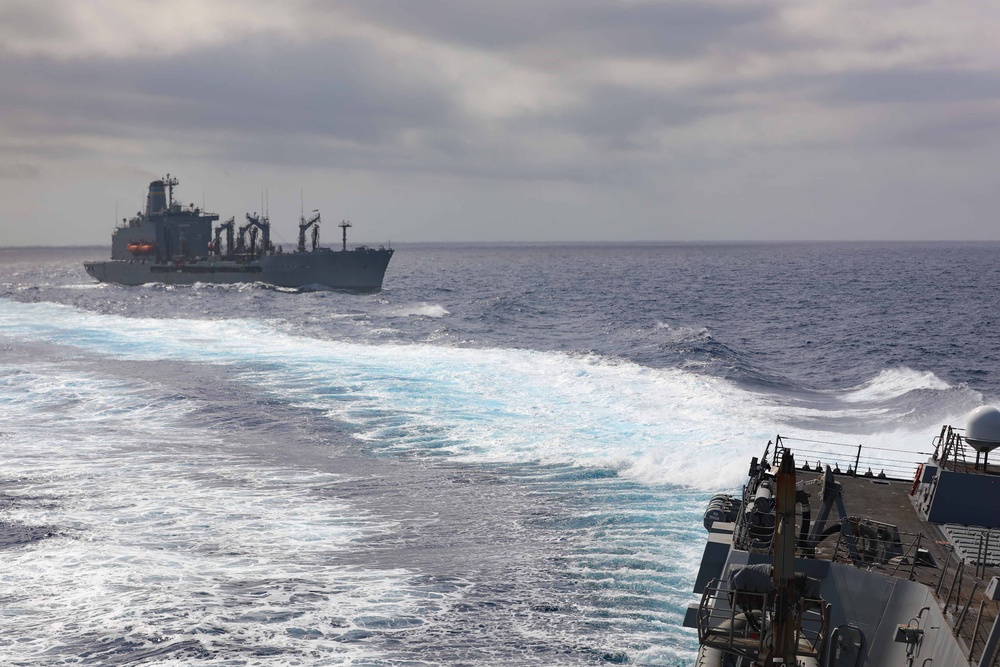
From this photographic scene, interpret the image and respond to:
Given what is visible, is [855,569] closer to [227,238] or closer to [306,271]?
[306,271]

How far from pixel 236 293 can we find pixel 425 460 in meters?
82.5

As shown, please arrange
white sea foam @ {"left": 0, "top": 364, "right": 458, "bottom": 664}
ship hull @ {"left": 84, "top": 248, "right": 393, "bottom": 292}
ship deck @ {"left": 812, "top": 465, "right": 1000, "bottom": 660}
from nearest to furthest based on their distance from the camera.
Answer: ship deck @ {"left": 812, "top": 465, "right": 1000, "bottom": 660}, white sea foam @ {"left": 0, "top": 364, "right": 458, "bottom": 664}, ship hull @ {"left": 84, "top": 248, "right": 393, "bottom": 292}

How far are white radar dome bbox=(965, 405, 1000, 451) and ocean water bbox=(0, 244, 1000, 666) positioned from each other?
715 cm

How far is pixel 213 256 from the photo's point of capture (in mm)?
130750

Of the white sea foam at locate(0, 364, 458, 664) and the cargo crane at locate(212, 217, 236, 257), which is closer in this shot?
the white sea foam at locate(0, 364, 458, 664)

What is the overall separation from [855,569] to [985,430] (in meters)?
6.26

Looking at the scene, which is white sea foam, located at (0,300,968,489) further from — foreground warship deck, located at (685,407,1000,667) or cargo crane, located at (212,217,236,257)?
cargo crane, located at (212,217,236,257)

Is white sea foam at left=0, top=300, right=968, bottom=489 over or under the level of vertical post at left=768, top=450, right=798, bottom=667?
under

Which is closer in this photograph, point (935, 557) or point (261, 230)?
point (935, 557)

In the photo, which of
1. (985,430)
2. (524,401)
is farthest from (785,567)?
(524,401)

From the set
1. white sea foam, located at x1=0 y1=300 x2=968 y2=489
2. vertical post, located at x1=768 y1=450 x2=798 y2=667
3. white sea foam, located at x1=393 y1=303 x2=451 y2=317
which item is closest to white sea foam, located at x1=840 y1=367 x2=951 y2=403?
white sea foam, located at x1=0 y1=300 x2=968 y2=489

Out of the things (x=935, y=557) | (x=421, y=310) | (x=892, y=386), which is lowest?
Result: (x=935, y=557)

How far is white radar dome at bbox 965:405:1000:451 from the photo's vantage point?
792 inches

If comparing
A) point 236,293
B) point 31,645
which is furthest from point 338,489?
point 236,293
